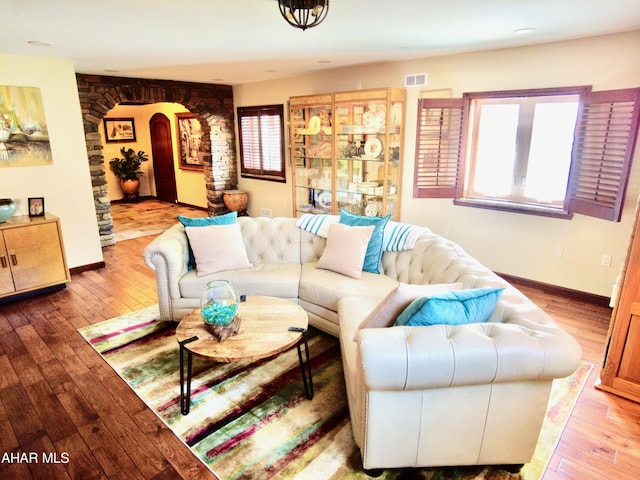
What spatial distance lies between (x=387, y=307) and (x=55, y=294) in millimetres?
3851

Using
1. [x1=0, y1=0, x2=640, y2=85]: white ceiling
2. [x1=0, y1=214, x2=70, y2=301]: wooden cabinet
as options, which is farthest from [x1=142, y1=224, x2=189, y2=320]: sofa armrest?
[x1=0, y1=0, x2=640, y2=85]: white ceiling

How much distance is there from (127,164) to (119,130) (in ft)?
2.85

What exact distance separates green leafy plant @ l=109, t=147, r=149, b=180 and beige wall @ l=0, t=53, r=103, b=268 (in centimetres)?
472

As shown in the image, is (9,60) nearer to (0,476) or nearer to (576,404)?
(0,476)

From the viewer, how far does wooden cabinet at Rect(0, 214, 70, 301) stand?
379 cm

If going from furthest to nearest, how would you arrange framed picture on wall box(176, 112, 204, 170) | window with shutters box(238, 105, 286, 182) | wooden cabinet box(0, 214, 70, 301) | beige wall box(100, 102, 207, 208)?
1. beige wall box(100, 102, 207, 208)
2. framed picture on wall box(176, 112, 204, 170)
3. window with shutters box(238, 105, 286, 182)
4. wooden cabinet box(0, 214, 70, 301)

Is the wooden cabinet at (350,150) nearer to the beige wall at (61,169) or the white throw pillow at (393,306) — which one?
the beige wall at (61,169)

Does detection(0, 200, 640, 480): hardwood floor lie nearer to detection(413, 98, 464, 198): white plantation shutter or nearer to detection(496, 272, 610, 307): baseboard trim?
detection(496, 272, 610, 307): baseboard trim

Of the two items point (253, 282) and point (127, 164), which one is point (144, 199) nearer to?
point (127, 164)

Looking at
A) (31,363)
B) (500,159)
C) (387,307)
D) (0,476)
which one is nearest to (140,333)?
(31,363)

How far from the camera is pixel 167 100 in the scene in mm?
6199

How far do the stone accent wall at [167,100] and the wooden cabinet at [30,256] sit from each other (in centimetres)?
169

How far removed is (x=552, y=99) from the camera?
3.84 metres

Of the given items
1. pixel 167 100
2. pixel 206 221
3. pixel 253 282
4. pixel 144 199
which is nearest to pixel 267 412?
pixel 253 282
